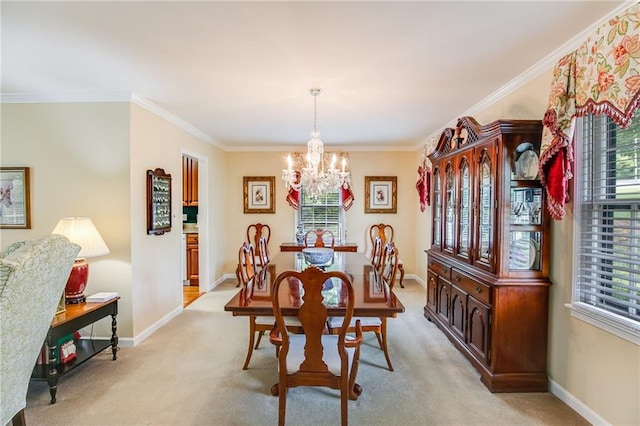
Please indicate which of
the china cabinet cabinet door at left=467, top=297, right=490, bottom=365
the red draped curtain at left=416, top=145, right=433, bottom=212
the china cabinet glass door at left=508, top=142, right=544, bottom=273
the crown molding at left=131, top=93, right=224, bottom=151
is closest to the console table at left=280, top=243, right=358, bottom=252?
the red draped curtain at left=416, top=145, right=433, bottom=212

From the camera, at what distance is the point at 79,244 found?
8.59 ft

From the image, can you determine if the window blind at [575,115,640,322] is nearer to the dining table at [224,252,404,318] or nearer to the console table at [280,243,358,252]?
the dining table at [224,252,404,318]

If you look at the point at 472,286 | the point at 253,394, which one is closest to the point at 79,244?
the point at 253,394

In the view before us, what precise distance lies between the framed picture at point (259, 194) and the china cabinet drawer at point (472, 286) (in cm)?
374

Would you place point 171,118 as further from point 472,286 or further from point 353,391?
point 472,286

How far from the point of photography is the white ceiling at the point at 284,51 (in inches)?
69.6

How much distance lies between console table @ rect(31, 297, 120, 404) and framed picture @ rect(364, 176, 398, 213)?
430 centimetres

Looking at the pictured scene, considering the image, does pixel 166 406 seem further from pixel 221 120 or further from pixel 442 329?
pixel 221 120

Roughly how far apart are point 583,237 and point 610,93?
98 cm

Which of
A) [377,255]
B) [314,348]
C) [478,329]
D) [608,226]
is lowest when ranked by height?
[478,329]

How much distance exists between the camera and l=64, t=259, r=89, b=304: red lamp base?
8.73 feet

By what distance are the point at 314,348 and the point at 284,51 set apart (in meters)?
2.01

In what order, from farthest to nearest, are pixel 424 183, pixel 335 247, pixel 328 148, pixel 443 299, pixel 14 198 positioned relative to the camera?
1. pixel 328 148
2. pixel 335 247
3. pixel 424 183
4. pixel 443 299
5. pixel 14 198

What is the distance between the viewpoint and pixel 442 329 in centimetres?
340
